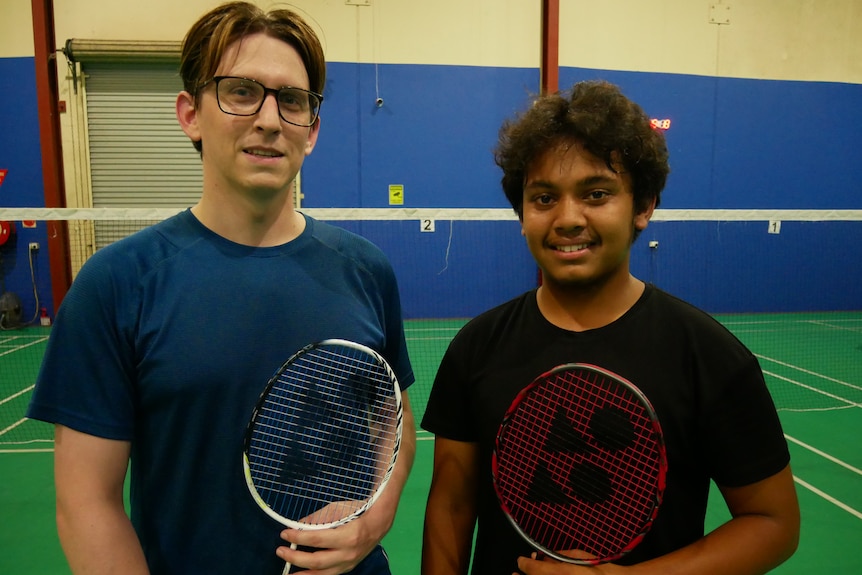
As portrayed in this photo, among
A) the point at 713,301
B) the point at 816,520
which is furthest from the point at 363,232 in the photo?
the point at 816,520

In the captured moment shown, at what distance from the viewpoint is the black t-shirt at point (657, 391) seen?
4.18 ft

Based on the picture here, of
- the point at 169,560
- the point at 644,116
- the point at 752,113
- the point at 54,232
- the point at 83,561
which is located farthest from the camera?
the point at 752,113

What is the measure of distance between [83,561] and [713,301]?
10.9m

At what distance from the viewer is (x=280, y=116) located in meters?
1.35

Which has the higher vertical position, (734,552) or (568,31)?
(568,31)

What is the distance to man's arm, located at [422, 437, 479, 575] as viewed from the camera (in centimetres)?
149

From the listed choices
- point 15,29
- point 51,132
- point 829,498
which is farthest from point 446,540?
point 15,29

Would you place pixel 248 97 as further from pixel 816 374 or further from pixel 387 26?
pixel 387 26

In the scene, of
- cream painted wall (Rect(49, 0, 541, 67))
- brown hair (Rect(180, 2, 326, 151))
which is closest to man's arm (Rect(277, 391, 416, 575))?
brown hair (Rect(180, 2, 326, 151))

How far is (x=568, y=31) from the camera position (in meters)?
9.71

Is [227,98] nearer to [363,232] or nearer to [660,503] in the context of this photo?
[660,503]

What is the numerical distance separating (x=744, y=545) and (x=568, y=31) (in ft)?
32.5

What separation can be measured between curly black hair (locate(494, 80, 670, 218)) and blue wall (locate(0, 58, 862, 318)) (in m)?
7.91

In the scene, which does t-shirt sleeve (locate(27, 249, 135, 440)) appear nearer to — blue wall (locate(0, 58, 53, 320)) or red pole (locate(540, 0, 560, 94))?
red pole (locate(540, 0, 560, 94))
